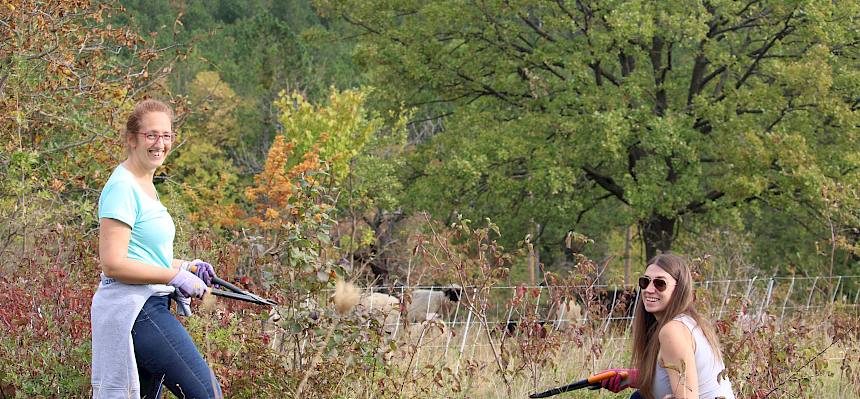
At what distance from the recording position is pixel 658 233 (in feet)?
59.1

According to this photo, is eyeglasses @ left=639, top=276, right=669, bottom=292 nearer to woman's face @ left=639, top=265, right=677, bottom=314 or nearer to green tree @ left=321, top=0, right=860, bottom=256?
woman's face @ left=639, top=265, right=677, bottom=314

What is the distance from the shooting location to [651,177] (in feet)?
52.6

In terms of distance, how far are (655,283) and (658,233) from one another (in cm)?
1463

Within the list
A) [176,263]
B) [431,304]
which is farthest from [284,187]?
[176,263]

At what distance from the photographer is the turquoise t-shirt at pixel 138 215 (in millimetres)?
3174

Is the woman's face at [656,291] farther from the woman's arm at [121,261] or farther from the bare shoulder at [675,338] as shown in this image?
the woman's arm at [121,261]

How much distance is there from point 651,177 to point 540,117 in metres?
2.05

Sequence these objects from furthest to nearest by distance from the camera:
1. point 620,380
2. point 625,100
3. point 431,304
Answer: point 625,100 → point 431,304 → point 620,380

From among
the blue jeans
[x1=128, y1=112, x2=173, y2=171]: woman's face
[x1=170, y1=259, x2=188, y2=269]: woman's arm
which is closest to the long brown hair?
the blue jeans

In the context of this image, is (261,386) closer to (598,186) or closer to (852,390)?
(852,390)

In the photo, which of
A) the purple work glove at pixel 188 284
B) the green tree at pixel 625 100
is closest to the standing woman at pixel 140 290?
the purple work glove at pixel 188 284

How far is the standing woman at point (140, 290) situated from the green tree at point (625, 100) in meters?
12.1

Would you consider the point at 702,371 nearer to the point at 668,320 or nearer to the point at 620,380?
the point at 668,320

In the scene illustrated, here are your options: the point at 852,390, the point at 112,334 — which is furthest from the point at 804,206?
the point at 112,334
